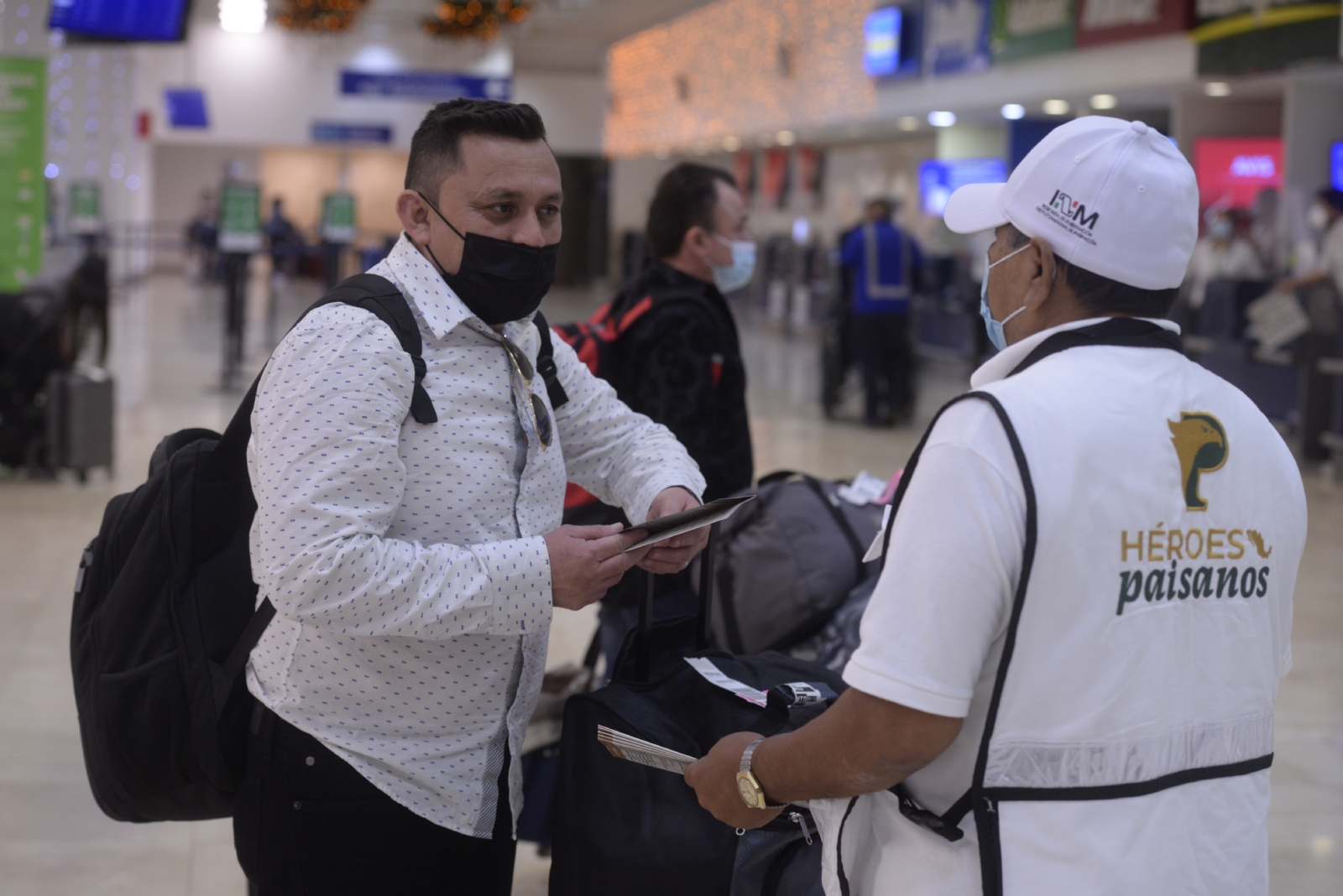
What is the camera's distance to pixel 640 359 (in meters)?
2.93

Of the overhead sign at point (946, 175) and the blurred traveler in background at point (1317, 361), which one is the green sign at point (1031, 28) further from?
the blurred traveler in background at point (1317, 361)

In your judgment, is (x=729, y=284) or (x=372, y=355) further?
(x=729, y=284)

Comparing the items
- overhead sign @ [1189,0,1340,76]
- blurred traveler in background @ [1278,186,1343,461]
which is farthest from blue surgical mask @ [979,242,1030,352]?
overhead sign @ [1189,0,1340,76]

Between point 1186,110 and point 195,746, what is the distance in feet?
46.1

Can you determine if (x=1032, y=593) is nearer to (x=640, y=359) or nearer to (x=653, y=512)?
(x=653, y=512)

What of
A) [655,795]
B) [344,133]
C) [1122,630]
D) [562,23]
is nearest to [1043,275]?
[1122,630]

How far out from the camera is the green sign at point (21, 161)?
7.21m

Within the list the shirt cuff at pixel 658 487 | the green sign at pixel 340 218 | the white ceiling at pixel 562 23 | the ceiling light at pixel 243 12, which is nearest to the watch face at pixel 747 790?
the shirt cuff at pixel 658 487

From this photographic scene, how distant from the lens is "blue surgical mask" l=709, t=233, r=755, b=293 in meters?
3.35

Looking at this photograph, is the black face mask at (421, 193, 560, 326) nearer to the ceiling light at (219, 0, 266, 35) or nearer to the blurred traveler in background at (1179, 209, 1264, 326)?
the blurred traveler in background at (1179, 209, 1264, 326)

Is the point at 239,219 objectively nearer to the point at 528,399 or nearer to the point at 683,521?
the point at 528,399

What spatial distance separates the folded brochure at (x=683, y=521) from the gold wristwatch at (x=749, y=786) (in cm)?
28

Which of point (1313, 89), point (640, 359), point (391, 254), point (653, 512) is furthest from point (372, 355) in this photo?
point (1313, 89)

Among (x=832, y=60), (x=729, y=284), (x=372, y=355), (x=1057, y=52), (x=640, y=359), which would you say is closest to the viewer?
(x=372, y=355)
